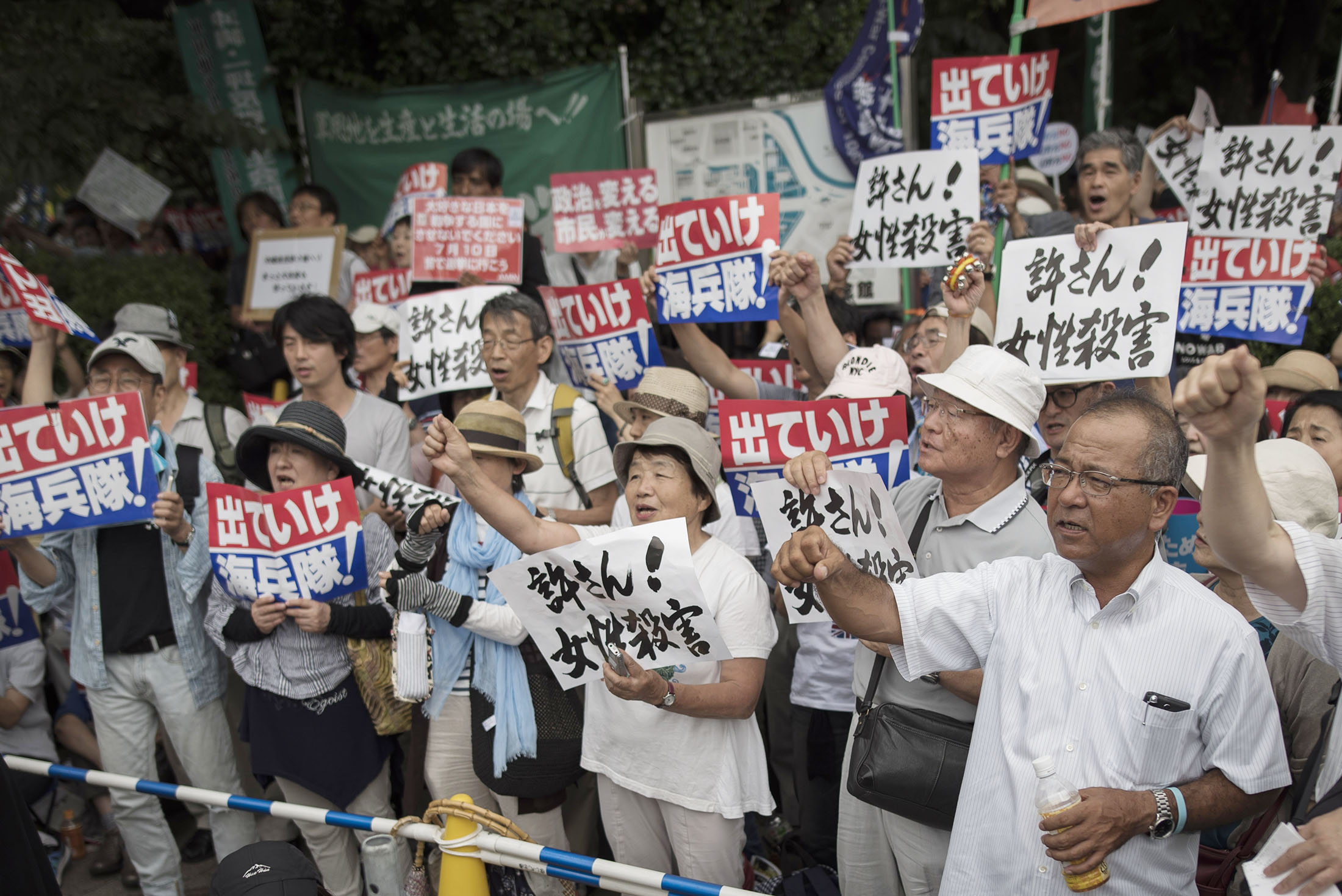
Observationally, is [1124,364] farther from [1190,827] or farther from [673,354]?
[673,354]

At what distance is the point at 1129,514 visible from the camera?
2432mm

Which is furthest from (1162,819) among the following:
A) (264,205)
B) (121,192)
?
(121,192)

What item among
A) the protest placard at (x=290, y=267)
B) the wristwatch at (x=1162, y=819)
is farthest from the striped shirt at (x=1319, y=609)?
the protest placard at (x=290, y=267)

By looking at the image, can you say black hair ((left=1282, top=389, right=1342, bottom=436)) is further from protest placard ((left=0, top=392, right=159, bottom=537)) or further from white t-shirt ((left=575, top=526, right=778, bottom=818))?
protest placard ((left=0, top=392, right=159, bottom=537))

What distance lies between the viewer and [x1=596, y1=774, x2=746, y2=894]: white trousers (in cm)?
343

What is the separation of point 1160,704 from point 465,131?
8597 millimetres

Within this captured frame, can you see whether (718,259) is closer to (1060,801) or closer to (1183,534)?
(1183,534)

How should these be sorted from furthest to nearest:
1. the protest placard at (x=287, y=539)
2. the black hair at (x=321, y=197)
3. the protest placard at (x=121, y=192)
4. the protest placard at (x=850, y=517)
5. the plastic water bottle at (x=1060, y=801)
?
the protest placard at (x=121, y=192)
the black hair at (x=321, y=197)
the protest placard at (x=287, y=539)
the protest placard at (x=850, y=517)
the plastic water bottle at (x=1060, y=801)

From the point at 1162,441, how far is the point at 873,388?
68.6 inches

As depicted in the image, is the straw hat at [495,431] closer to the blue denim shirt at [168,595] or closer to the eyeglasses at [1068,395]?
the blue denim shirt at [168,595]

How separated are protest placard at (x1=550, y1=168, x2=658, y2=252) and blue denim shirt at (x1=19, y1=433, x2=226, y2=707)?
2911mm

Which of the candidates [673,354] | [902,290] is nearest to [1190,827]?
[673,354]

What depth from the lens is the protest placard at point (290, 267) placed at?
7000mm

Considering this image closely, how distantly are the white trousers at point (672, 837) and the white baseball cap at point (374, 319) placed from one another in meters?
3.38
